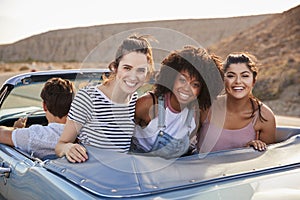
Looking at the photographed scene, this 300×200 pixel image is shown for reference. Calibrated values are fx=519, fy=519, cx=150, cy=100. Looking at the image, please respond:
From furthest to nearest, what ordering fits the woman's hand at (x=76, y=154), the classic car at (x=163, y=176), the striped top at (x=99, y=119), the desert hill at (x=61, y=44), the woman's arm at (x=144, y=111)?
1. the desert hill at (x=61, y=44)
2. the woman's arm at (x=144, y=111)
3. the striped top at (x=99, y=119)
4. the woman's hand at (x=76, y=154)
5. the classic car at (x=163, y=176)

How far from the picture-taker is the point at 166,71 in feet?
10.8

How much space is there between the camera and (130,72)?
3068mm

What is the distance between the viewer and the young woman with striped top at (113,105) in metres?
2.98

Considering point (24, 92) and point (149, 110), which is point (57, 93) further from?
point (24, 92)

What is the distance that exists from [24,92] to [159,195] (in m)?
14.4

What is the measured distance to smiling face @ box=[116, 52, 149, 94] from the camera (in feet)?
10.1

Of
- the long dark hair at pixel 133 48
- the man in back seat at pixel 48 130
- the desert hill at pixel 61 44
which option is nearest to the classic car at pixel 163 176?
the man in back seat at pixel 48 130

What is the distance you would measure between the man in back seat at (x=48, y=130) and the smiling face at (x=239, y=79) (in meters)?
1.08

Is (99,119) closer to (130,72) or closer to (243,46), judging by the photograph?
(130,72)

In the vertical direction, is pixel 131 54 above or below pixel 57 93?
above

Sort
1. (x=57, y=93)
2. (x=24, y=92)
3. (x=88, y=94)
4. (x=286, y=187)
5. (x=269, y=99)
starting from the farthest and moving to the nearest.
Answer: (x=269, y=99), (x=24, y=92), (x=57, y=93), (x=88, y=94), (x=286, y=187)

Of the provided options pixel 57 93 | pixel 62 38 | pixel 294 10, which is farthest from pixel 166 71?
pixel 62 38

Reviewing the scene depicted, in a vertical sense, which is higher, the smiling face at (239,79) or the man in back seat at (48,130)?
the smiling face at (239,79)

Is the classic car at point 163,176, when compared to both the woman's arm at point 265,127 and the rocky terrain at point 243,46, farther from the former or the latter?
the rocky terrain at point 243,46
